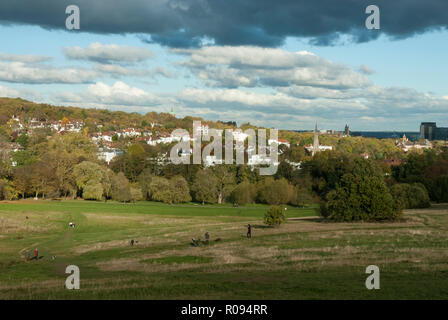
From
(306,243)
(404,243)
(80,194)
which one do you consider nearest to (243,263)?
(306,243)

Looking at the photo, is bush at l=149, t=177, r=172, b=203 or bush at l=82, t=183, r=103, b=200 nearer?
bush at l=82, t=183, r=103, b=200

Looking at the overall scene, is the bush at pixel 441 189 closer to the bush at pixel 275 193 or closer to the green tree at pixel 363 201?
the bush at pixel 275 193

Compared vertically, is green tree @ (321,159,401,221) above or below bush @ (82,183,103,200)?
above

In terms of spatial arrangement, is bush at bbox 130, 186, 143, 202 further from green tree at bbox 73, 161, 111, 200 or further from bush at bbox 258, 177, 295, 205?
bush at bbox 258, 177, 295, 205

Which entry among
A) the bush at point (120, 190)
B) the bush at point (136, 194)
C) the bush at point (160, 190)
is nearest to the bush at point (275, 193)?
the bush at point (160, 190)

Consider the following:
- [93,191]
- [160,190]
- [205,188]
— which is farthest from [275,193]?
[93,191]

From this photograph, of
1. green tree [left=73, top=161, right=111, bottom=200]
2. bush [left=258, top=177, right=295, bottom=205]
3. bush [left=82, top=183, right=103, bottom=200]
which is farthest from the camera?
bush [left=258, top=177, right=295, bottom=205]

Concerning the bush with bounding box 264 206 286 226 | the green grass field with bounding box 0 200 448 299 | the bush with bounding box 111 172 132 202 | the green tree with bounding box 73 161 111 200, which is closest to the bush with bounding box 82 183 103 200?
the green tree with bounding box 73 161 111 200

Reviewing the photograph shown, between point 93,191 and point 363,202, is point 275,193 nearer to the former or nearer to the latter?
point 93,191
